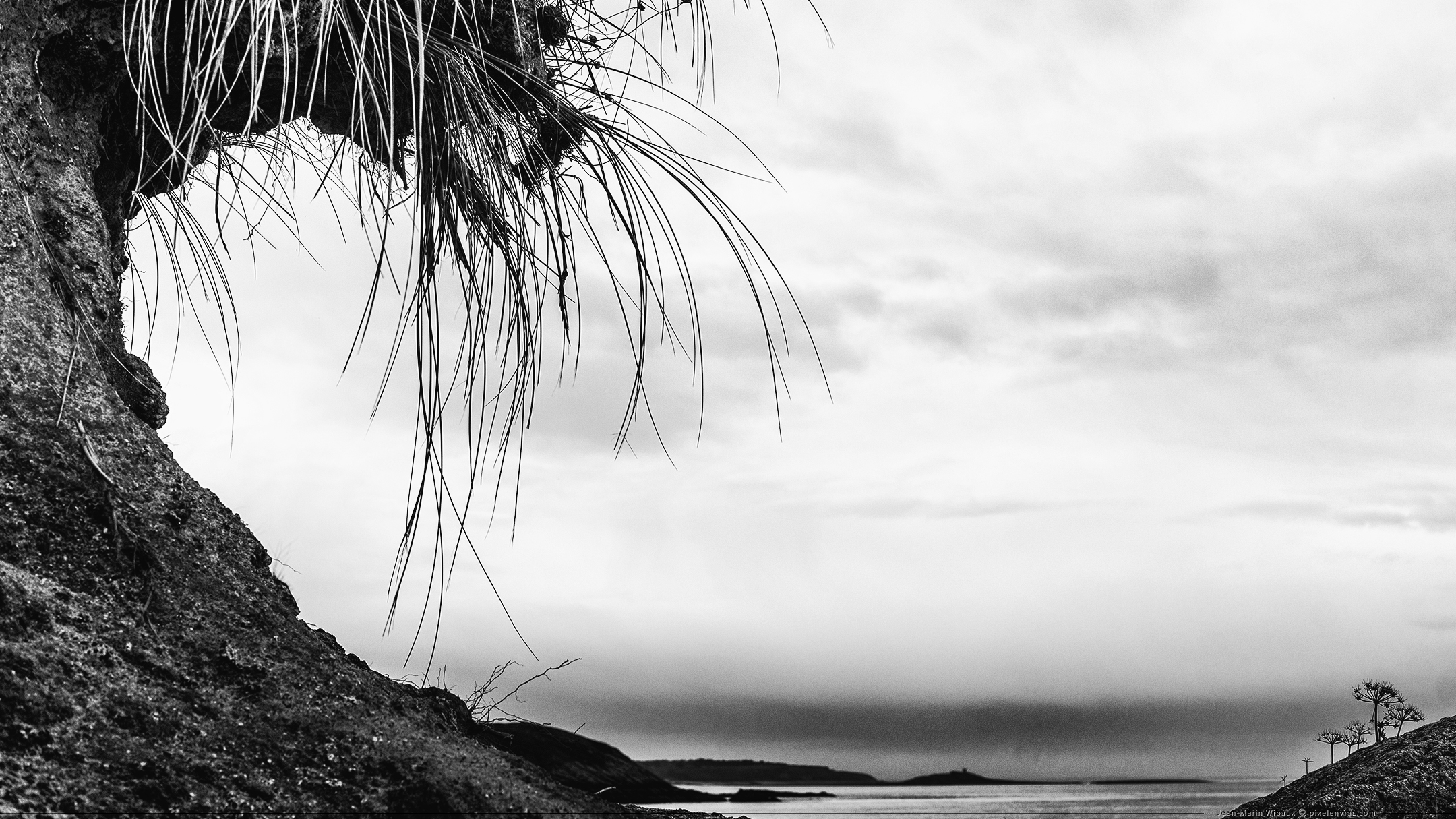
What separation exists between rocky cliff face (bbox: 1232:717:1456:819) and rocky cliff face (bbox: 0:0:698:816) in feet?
7.45

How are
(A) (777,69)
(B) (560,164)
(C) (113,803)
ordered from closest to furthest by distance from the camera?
(C) (113,803)
(B) (560,164)
(A) (777,69)

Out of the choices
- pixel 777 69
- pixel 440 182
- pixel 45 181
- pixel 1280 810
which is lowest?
pixel 1280 810

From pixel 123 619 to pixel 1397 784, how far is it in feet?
12.1

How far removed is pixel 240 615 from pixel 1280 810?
10.9 feet

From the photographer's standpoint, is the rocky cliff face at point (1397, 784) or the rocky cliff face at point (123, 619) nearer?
the rocky cliff face at point (123, 619)

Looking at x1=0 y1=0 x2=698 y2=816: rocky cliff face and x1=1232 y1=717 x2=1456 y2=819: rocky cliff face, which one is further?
x1=1232 y1=717 x2=1456 y2=819: rocky cliff face

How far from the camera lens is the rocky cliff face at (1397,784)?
3266mm

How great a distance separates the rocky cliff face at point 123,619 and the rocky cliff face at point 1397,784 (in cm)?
227

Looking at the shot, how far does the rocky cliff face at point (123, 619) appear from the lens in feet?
7.17

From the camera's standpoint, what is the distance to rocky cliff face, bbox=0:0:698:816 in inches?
86.0

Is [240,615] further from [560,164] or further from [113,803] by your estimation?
[560,164]

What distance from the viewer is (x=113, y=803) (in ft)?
6.73

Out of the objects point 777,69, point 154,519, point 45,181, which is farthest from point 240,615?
point 777,69

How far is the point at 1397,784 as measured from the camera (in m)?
3.34
